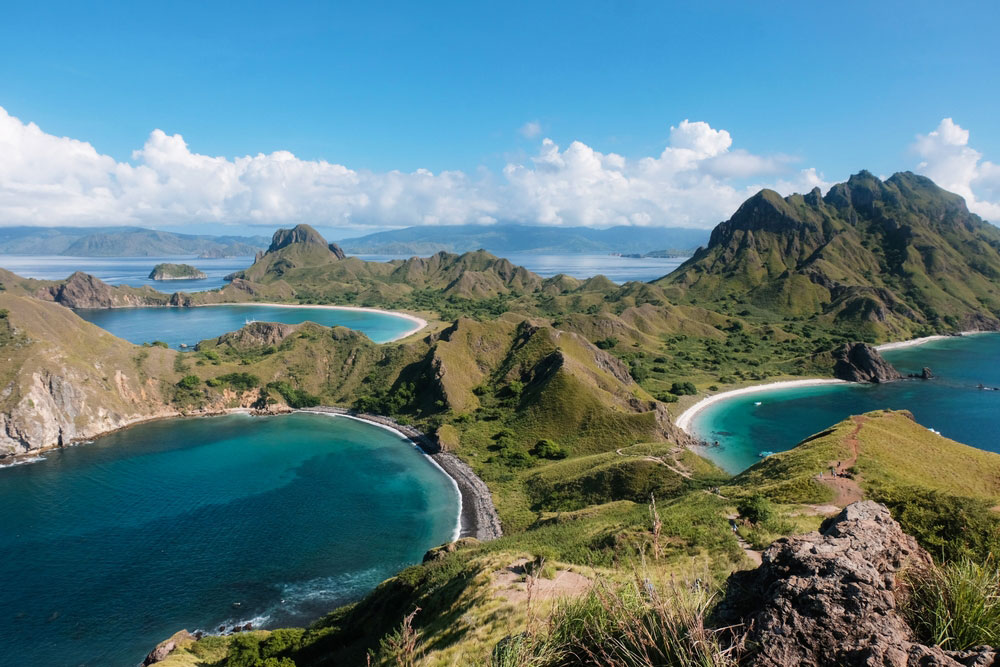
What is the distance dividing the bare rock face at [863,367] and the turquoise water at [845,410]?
146 inches

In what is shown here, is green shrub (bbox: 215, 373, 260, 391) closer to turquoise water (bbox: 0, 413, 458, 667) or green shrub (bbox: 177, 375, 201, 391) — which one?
green shrub (bbox: 177, 375, 201, 391)

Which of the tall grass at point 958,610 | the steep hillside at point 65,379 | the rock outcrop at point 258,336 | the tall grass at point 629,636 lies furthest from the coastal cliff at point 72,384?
the tall grass at point 958,610

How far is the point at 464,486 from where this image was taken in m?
72.1

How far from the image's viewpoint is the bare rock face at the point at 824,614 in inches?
288

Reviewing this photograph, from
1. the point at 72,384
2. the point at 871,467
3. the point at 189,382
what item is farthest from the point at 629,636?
the point at 189,382

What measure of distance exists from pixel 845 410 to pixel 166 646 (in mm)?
128699

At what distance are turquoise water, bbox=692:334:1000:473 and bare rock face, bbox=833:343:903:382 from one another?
372 centimetres

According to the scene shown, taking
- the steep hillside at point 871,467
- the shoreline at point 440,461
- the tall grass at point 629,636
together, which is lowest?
the shoreline at point 440,461

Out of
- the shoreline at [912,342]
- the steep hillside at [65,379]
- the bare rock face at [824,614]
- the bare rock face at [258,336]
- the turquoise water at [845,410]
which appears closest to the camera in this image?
the bare rock face at [824,614]

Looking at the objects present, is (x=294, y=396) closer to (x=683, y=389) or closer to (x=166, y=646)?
(x=166, y=646)

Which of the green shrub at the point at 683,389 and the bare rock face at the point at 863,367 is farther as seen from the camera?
the bare rock face at the point at 863,367

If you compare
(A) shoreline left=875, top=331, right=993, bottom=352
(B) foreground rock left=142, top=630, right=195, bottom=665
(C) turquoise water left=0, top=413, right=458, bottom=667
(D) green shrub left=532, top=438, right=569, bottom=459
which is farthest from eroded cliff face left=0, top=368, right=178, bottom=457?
(A) shoreline left=875, top=331, right=993, bottom=352

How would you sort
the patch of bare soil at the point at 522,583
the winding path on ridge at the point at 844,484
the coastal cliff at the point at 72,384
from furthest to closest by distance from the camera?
the coastal cliff at the point at 72,384, the winding path on ridge at the point at 844,484, the patch of bare soil at the point at 522,583

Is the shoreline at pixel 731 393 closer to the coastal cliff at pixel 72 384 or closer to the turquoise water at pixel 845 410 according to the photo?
the turquoise water at pixel 845 410
